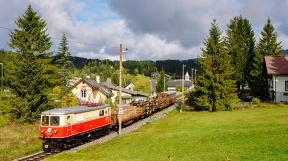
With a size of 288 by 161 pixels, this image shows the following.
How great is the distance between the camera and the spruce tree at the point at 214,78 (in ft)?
145

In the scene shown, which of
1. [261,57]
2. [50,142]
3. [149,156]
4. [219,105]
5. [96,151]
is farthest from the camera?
[261,57]

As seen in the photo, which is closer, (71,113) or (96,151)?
(96,151)

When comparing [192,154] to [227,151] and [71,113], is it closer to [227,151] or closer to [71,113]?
[227,151]

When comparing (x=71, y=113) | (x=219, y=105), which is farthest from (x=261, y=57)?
(x=71, y=113)

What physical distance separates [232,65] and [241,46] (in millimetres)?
5398

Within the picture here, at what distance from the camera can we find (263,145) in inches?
671

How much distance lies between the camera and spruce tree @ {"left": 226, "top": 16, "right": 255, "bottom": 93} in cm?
6347

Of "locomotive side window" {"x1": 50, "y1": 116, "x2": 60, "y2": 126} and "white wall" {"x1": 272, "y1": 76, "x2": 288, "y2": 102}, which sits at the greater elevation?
"white wall" {"x1": 272, "y1": 76, "x2": 288, "y2": 102}

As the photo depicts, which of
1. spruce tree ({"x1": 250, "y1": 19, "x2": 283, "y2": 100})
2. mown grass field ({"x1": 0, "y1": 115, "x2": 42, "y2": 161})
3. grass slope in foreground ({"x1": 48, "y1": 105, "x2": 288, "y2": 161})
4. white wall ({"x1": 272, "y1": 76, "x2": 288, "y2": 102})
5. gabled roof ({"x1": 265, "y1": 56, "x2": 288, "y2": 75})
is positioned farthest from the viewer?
spruce tree ({"x1": 250, "y1": 19, "x2": 283, "y2": 100})

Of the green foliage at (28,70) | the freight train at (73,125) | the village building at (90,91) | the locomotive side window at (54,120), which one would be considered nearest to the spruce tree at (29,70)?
the green foliage at (28,70)

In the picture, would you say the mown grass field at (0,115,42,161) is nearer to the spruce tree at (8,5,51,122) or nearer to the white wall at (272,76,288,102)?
the spruce tree at (8,5,51,122)

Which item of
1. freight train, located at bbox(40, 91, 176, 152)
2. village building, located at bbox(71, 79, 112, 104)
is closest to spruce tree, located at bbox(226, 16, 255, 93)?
village building, located at bbox(71, 79, 112, 104)

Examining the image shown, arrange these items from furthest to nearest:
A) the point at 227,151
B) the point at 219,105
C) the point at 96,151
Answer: the point at 219,105
the point at 96,151
the point at 227,151

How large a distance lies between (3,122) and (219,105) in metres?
26.9
